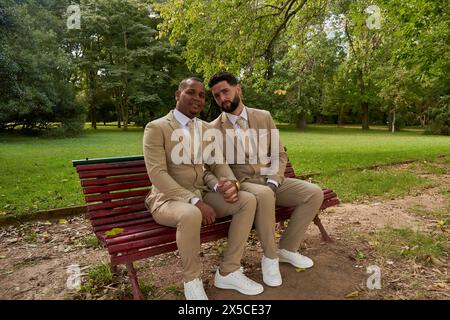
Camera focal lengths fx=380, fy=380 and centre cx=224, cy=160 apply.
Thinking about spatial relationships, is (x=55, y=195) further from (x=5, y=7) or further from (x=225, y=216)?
(x=5, y=7)

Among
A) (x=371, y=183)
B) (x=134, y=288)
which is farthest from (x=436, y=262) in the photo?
(x=371, y=183)

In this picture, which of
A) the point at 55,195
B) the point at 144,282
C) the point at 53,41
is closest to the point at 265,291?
the point at 144,282

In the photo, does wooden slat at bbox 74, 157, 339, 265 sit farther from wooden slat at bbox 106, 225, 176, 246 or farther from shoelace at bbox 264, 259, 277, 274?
shoelace at bbox 264, 259, 277, 274

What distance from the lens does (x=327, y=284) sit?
3.45m

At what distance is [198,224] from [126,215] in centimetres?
97

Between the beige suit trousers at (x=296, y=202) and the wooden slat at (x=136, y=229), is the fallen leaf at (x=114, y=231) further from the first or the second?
the beige suit trousers at (x=296, y=202)

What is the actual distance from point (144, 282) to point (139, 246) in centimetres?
77

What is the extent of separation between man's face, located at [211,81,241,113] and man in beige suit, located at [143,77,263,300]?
0.31 m

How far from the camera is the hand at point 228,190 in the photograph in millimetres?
3307

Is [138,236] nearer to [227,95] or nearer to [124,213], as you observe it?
[124,213]

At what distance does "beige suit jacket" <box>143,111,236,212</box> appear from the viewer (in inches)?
131

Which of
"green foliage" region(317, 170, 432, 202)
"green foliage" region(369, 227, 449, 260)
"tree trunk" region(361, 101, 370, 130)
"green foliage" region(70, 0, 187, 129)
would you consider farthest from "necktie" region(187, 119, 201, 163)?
"tree trunk" region(361, 101, 370, 130)

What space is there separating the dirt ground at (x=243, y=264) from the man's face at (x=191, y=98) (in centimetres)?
161

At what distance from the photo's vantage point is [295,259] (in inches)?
149
